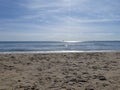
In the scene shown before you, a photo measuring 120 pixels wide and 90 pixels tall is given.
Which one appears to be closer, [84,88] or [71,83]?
[84,88]

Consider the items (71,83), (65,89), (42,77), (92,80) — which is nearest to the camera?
(65,89)

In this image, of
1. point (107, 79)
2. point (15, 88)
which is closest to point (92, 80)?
point (107, 79)

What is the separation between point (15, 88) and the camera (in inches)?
214

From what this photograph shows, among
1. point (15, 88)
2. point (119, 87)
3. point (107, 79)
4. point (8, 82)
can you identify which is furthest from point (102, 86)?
point (8, 82)

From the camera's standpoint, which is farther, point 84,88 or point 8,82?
point 8,82

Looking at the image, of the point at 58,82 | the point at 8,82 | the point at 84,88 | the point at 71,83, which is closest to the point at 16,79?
the point at 8,82

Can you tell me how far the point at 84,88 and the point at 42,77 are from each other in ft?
6.25

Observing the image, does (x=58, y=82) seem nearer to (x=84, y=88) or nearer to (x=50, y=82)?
(x=50, y=82)

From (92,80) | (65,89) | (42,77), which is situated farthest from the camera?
(42,77)

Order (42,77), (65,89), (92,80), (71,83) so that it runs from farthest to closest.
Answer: (42,77) → (92,80) → (71,83) → (65,89)

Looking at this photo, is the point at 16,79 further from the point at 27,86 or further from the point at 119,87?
the point at 119,87

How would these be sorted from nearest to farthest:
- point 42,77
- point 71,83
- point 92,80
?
point 71,83, point 92,80, point 42,77

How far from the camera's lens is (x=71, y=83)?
235 inches

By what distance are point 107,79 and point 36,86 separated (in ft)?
8.30
